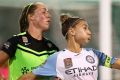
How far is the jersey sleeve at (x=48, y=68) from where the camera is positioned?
9.75ft

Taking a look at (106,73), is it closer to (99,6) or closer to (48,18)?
(99,6)

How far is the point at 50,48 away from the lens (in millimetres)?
3307

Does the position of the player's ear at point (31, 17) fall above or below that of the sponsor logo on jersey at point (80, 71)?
above

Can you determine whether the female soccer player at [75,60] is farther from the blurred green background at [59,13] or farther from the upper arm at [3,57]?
the blurred green background at [59,13]

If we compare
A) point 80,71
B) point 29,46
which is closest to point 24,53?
point 29,46

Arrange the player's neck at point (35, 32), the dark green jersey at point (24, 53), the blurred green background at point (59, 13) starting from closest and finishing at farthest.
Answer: the dark green jersey at point (24, 53), the player's neck at point (35, 32), the blurred green background at point (59, 13)

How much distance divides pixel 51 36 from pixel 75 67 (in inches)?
120

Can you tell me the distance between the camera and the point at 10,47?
3.17m

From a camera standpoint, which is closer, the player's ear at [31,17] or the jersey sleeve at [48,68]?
the jersey sleeve at [48,68]

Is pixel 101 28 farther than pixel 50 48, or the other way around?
pixel 101 28

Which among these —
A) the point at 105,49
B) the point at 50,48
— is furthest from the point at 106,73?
the point at 50,48

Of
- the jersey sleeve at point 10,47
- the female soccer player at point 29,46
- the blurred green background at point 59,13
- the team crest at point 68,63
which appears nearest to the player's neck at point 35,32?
the female soccer player at point 29,46

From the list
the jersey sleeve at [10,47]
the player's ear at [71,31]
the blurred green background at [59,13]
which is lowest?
the blurred green background at [59,13]

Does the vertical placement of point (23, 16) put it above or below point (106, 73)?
above
